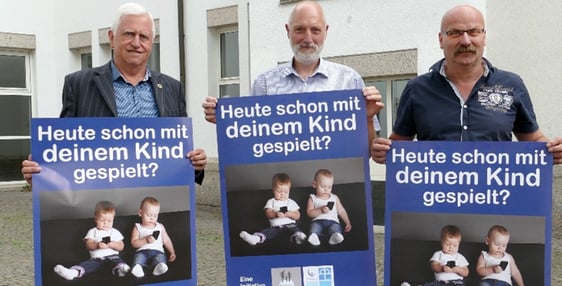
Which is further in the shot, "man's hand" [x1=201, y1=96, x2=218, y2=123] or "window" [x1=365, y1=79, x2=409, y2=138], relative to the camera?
"window" [x1=365, y1=79, x2=409, y2=138]

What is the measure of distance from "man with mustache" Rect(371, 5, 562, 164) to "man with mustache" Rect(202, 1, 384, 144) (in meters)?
0.32

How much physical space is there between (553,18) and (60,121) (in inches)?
249

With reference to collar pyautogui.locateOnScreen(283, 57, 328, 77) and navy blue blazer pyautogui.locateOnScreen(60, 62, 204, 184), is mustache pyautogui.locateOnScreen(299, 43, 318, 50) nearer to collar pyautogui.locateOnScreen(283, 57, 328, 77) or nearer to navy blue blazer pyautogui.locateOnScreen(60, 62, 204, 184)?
collar pyautogui.locateOnScreen(283, 57, 328, 77)

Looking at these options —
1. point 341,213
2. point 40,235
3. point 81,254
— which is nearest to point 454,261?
point 341,213

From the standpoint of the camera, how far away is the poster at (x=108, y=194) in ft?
10.3

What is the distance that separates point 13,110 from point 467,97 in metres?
13.1

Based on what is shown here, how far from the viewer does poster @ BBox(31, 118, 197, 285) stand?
314cm

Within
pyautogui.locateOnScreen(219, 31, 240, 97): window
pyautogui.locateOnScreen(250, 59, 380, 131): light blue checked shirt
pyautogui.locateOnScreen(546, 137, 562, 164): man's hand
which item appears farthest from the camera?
pyautogui.locateOnScreen(219, 31, 240, 97): window

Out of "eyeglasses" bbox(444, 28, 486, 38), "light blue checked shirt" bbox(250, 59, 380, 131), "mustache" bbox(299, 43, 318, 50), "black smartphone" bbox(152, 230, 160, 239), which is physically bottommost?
"black smartphone" bbox(152, 230, 160, 239)

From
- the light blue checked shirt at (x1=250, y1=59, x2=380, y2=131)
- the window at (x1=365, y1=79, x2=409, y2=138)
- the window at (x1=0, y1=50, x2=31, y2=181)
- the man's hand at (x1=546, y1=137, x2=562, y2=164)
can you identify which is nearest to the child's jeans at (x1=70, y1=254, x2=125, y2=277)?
the light blue checked shirt at (x1=250, y1=59, x2=380, y2=131)

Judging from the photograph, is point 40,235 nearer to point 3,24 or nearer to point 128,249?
point 128,249

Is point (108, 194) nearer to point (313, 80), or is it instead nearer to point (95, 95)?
point (95, 95)

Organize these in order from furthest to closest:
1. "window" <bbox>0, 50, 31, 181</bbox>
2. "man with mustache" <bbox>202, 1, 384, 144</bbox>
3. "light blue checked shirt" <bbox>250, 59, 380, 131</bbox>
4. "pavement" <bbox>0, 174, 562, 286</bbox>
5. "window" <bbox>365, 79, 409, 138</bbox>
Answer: "window" <bbox>0, 50, 31, 181</bbox>
"window" <bbox>365, 79, 409, 138</bbox>
"pavement" <bbox>0, 174, 562, 286</bbox>
"light blue checked shirt" <bbox>250, 59, 380, 131</bbox>
"man with mustache" <bbox>202, 1, 384, 144</bbox>

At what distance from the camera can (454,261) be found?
121 inches
